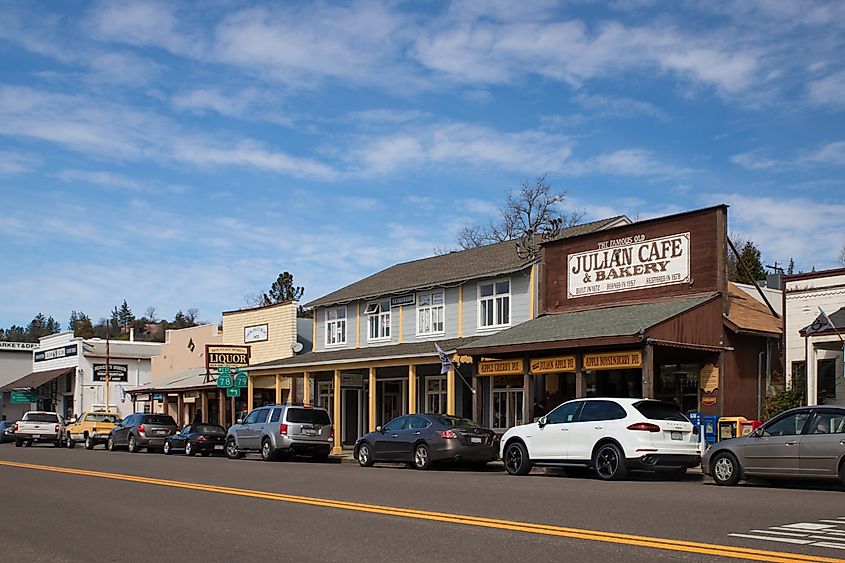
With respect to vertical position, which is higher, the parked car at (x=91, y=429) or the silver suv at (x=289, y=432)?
the silver suv at (x=289, y=432)

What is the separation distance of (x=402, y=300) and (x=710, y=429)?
1654 centimetres

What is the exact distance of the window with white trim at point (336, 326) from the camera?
40.3 metres

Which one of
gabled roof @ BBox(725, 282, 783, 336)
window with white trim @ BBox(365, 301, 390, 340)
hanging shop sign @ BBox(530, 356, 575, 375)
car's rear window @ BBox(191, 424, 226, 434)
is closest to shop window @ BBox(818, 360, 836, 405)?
gabled roof @ BBox(725, 282, 783, 336)

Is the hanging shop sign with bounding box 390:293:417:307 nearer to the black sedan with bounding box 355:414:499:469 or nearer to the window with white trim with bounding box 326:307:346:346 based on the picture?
the window with white trim with bounding box 326:307:346:346

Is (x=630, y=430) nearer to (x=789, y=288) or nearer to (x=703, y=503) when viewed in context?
(x=703, y=503)

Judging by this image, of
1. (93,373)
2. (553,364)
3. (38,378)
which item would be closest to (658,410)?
(553,364)

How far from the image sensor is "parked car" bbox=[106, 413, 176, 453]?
36.7 metres

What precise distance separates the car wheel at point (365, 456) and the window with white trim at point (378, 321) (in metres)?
11.5

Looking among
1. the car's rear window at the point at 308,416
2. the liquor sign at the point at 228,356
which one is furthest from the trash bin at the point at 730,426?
the liquor sign at the point at 228,356

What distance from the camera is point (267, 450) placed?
28.5 meters

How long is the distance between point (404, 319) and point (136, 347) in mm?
32530

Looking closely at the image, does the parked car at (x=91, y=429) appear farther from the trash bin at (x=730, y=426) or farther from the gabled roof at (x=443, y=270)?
the trash bin at (x=730, y=426)

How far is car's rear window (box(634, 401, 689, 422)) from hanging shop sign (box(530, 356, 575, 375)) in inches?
237

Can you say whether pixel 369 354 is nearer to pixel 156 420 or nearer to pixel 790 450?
pixel 156 420
